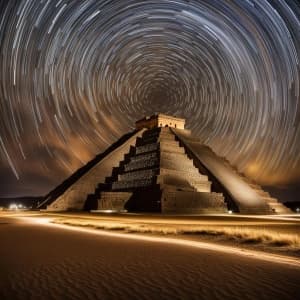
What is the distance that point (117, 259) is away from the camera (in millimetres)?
9141

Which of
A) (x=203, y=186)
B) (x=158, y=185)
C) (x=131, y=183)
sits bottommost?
(x=158, y=185)

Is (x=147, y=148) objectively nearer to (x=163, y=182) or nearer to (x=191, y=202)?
(x=163, y=182)

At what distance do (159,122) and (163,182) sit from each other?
2709 centimetres

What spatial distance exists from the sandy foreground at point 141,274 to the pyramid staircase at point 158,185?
2784 centimetres

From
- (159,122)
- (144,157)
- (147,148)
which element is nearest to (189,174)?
(144,157)

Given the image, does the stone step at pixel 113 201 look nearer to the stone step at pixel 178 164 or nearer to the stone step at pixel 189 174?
the stone step at pixel 189 174

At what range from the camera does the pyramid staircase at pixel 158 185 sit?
3894cm

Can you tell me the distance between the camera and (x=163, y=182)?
137ft

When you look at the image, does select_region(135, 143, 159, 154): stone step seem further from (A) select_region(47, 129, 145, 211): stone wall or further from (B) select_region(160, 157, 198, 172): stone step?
(B) select_region(160, 157, 198, 172): stone step

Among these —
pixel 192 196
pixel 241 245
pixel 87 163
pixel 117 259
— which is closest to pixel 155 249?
pixel 117 259

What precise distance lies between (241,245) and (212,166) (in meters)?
40.0

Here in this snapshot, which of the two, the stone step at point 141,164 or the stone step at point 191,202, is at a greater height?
the stone step at point 141,164

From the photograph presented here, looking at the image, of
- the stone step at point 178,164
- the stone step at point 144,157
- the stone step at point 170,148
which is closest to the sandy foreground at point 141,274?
the stone step at point 178,164

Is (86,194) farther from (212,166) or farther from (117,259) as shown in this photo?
(117,259)
